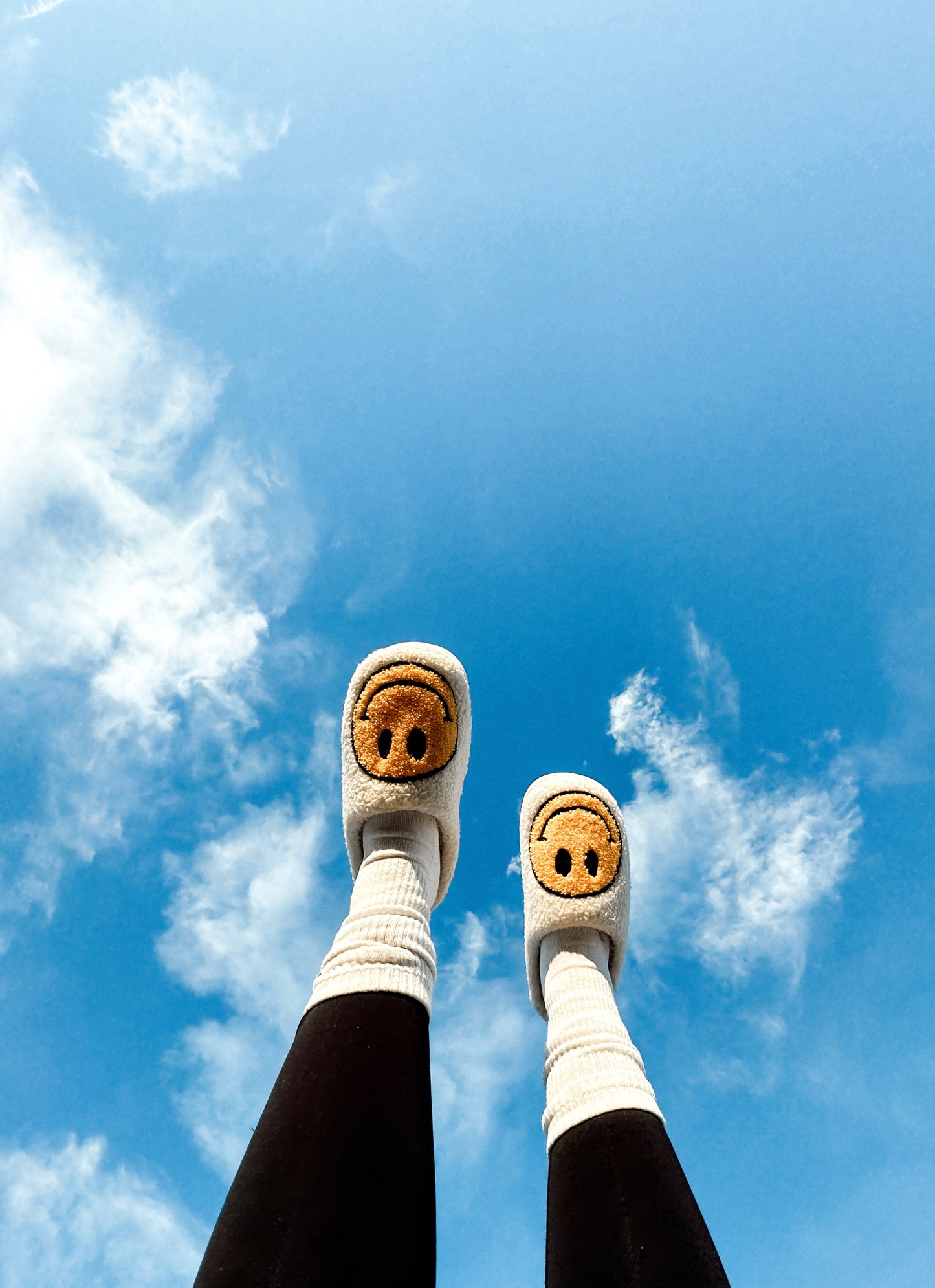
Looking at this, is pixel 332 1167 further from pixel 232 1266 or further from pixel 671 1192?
pixel 671 1192

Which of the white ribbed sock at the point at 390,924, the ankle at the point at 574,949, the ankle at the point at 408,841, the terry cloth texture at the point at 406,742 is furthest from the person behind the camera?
the ankle at the point at 574,949

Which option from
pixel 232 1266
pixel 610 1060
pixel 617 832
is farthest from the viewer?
pixel 617 832

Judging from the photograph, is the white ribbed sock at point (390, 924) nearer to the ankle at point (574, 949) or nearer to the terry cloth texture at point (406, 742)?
the terry cloth texture at point (406, 742)

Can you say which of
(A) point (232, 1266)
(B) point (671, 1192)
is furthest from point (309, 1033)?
(B) point (671, 1192)

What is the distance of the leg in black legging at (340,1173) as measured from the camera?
139cm

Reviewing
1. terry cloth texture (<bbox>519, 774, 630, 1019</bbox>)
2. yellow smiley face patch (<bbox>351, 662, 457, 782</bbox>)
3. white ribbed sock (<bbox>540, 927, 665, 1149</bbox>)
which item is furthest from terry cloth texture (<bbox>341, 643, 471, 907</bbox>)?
white ribbed sock (<bbox>540, 927, 665, 1149</bbox>)

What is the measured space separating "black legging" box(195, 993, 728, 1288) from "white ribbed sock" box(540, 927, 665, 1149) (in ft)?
0.18

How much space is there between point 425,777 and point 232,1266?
1473mm

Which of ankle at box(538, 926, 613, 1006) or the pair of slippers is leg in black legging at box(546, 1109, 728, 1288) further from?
the pair of slippers

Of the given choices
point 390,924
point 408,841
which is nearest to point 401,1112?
point 390,924

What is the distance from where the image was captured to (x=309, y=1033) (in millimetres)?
1784

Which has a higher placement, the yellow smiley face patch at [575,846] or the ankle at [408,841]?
the yellow smiley face patch at [575,846]

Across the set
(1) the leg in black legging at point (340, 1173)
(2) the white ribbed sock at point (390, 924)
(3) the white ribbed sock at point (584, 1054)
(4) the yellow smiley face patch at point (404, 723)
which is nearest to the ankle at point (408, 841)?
(2) the white ribbed sock at point (390, 924)

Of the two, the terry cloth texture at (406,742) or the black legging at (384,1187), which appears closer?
the black legging at (384,1187)
